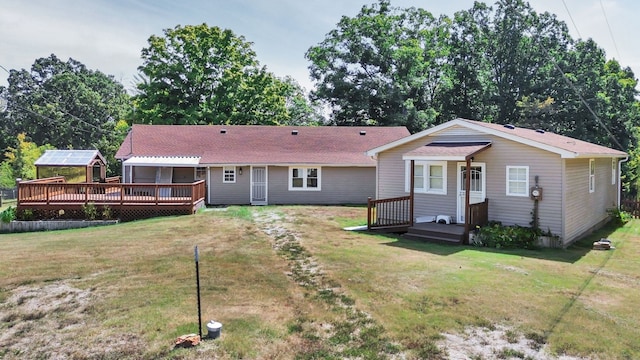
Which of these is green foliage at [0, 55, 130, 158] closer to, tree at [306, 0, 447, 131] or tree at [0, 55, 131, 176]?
tree at [0, 55, 131, 176]

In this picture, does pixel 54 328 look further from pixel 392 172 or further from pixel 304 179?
pixel 304 179

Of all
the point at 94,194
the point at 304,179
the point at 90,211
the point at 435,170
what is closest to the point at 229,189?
the point at 304,179

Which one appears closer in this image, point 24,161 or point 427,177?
point 427,177

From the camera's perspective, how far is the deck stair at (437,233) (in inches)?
485

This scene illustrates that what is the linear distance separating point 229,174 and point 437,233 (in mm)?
12293

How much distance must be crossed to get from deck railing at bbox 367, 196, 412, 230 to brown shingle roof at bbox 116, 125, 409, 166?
22.3 feet

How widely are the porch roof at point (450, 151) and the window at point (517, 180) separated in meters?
1.07

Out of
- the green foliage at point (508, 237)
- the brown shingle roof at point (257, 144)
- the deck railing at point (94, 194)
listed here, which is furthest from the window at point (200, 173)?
the green foliage at point (508, 237)

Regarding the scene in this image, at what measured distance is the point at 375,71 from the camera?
1500 inches

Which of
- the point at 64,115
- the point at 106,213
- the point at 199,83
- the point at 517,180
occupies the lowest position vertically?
the point at 106,213

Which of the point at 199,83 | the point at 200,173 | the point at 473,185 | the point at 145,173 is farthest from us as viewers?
the point at 199,83

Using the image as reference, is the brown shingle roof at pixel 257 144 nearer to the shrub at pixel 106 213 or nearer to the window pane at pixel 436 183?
the shrub at pixel 106 213

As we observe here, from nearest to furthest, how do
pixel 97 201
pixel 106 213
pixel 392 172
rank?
pixel 392 172 → pixel 106 213 → pixel 97 201

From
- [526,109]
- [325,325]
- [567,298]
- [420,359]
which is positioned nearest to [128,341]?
[325,325]
